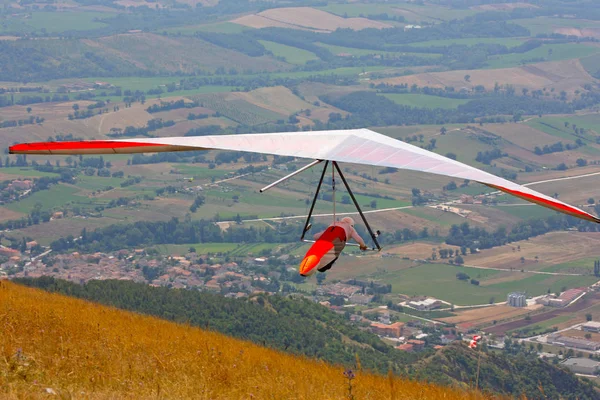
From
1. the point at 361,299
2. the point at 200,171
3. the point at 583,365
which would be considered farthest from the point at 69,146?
the point at 200,171

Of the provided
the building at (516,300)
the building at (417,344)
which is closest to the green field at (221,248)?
the building at (516,300)

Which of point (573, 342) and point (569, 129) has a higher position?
point (573, 342)

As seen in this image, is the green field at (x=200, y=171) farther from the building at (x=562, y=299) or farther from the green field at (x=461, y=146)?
the building at (x=562, y=299)

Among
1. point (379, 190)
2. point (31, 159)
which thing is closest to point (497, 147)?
point (379, 190)

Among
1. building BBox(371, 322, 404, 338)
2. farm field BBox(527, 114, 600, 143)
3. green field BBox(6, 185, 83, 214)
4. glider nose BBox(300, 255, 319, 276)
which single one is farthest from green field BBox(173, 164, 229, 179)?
glider nose BBox(300, 255, 319, 276)

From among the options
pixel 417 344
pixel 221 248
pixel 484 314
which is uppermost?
pixel 417 344

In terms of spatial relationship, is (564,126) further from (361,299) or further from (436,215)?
(361,299)

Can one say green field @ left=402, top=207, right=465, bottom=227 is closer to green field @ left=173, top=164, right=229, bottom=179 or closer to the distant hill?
green field @ left=173, top=164, right=229, bottom=179
